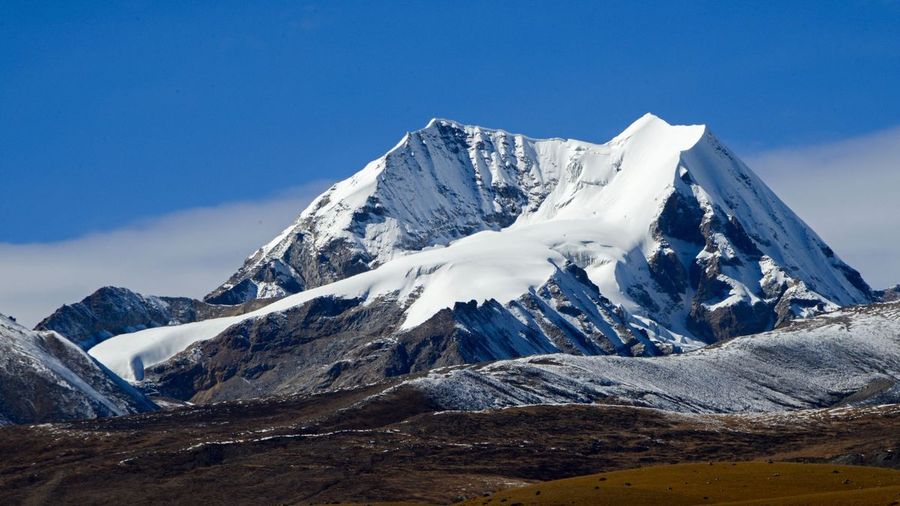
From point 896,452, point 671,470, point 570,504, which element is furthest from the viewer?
point 896,452

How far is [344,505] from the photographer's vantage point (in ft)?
527

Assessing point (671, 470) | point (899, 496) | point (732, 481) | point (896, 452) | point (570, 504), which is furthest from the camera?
point (896, 452)

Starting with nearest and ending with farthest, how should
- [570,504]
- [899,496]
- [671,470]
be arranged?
[899,496]
[570,504]
[671,470]

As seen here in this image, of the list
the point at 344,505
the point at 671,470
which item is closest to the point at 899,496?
the point at 671,470

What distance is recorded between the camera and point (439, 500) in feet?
640

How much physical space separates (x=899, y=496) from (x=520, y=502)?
98.0 ft

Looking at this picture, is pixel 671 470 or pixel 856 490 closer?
pixel 856 490

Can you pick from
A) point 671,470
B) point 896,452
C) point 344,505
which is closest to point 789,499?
point 671,470

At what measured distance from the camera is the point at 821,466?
158m

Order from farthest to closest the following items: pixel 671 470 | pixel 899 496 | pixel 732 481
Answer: pixel 671 470, pixel 732 481, pixel 899 496

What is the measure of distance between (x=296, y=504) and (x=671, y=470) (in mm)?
50949

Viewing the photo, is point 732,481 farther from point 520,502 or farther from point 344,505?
point 344,505

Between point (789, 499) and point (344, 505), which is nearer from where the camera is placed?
point (789, 499)

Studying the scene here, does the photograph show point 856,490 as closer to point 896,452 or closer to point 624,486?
point 624,486
